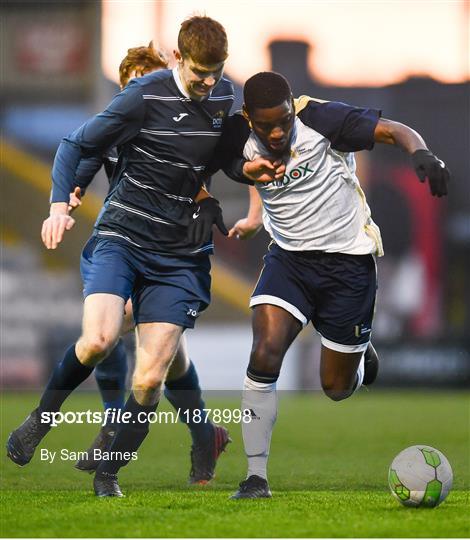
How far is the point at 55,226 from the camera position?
20.3 feet

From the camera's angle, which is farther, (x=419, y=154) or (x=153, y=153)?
(x=153, y=153)

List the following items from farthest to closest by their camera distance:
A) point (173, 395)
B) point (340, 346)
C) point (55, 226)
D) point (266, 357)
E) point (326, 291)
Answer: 1. point (173, 395)
2. point (340, 346)
3. point (326, 291)
4. point (266, 357)
5. point (55, 226)

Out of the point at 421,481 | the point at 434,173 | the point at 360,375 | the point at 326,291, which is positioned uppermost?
the point at 434,173

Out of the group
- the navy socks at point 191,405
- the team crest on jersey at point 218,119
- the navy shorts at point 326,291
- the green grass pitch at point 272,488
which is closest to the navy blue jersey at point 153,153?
the team crest on jersey at point 218,119

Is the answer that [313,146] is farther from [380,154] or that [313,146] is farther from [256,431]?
[380,154]

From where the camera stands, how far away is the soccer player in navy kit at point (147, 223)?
638cm

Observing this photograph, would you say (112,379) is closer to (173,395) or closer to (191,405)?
(173,395)

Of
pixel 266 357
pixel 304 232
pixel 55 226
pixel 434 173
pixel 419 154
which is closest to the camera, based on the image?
pixel 434 173

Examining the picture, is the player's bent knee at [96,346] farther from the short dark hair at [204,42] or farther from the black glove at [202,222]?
the short dark hair at [204,42]

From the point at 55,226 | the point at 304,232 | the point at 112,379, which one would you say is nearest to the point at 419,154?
the point at 304,232

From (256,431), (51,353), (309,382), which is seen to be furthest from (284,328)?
(51,353)

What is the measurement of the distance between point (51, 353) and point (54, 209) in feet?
44.2

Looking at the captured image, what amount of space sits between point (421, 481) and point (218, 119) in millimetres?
2187

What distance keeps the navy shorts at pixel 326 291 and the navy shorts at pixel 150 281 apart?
0.34 m
